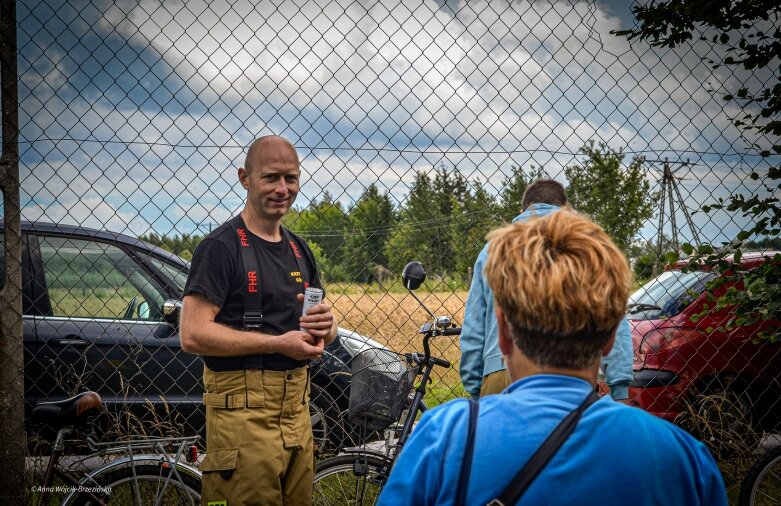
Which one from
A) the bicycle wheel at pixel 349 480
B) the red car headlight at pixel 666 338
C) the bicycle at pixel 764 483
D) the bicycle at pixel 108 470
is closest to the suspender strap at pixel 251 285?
the bicycle at pixel 108 470

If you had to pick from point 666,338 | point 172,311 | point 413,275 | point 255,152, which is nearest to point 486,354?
point 413,275

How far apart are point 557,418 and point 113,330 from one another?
434cm

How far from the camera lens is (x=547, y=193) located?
346cm

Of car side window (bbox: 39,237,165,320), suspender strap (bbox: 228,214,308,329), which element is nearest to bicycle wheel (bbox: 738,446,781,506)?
suspender strap (bbox: 228,214,308,329)

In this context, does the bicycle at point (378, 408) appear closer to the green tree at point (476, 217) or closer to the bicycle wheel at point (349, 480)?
the bicycle wheel at point (349, 480)

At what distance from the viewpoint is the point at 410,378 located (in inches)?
135

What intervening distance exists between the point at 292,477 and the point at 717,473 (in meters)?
1.94

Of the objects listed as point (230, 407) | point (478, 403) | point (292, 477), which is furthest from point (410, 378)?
point (478, 403)

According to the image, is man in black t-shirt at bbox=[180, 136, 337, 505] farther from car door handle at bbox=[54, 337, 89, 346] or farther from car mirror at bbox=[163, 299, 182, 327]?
car door handle at bbox=[54, 337, 89, 346]

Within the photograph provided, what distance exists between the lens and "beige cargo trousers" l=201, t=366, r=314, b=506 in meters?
2.67

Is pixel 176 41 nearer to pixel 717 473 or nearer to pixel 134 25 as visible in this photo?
pixel 134 25

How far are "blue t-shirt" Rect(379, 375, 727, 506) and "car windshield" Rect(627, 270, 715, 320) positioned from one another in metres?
4.21

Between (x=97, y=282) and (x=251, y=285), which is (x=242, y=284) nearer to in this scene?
(x=251, y=285)

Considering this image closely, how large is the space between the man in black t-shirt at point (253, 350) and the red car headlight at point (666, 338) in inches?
138
